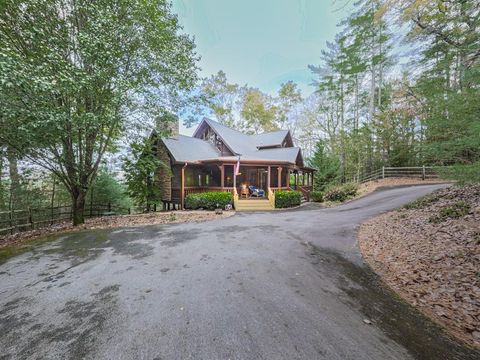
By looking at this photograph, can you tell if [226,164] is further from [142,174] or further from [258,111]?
[258,111]

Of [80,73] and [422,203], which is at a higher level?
[80,73]

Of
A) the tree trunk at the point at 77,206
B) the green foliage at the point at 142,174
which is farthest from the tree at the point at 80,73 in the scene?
the green foliage at the point at 142,174

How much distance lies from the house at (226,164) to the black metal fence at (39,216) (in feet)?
13.2

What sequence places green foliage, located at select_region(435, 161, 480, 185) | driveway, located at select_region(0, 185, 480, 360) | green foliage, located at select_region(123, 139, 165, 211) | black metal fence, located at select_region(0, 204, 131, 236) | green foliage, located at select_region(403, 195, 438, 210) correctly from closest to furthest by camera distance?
driveway, located at select_region(0, 185, 480, 360), green foliage, located at select_region(435, 161, 480, 185), green foliage, located at select_region(403, 195, 438, 210), black metal fence, located at select_region(0, 204, 131, 236), green foliage, located at select_region(123, 139, 165, 211)

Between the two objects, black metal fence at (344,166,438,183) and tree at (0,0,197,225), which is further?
black metal fence at (344,166,438,183)

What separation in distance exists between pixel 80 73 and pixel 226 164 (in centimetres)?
909

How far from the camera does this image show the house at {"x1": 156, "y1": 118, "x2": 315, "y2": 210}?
14.1 metres

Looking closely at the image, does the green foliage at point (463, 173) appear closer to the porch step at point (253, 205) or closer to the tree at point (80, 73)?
the porch step at point (253, 205)

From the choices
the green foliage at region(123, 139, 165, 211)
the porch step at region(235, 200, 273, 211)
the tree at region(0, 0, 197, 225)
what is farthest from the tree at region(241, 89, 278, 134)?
the tree at region(0, 0, 197, 225)

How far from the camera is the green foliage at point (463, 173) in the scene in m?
4.34

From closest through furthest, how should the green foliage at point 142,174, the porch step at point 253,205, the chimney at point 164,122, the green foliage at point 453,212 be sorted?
1. the green foliage at point 453,212
2. the chimney at point 164,122
3. the green foliage at point 142,174
4. the porch step at point 253,205

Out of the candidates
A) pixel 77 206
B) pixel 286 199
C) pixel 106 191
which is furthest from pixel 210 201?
pixel 106 191

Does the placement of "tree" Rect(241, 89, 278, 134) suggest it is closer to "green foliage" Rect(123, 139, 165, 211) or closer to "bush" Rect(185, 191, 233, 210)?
"green foliage" Rect(123, 139, 165, 211)

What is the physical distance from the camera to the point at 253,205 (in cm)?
1317
